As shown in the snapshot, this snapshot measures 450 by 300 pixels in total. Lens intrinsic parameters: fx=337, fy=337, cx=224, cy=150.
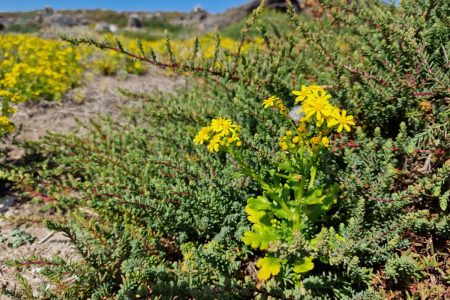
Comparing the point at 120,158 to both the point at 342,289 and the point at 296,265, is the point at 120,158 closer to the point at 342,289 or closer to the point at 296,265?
the point at 296,265

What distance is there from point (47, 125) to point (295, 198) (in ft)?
12.4

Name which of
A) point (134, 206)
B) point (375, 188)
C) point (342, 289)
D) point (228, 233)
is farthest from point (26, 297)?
point (375, 188)

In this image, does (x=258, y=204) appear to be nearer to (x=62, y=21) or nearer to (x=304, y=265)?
(x=304, y=265)

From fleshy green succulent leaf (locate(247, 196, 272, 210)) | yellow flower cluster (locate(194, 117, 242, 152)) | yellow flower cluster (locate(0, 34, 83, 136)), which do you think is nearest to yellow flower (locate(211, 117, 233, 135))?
yellow flower cluster (locate(194, 117, 242, 152))

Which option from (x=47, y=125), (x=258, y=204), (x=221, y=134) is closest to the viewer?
(x=221, y=134)

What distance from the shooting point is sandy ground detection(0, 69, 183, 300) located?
245 cm

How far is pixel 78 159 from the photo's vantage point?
9.02ft

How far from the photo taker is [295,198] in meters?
1.85

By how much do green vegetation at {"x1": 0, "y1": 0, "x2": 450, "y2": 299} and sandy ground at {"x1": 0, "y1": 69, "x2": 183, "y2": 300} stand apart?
0.85 ft

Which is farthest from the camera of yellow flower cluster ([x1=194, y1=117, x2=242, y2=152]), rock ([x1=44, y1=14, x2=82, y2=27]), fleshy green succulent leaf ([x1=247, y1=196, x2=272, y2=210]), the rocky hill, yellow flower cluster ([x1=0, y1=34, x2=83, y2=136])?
rock ([x1=44, y1=14, x2=82, y2=27])

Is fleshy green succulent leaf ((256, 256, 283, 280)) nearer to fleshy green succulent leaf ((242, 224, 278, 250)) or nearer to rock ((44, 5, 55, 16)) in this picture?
fleshy green succulent leaf ((242, 224, 278, 250))

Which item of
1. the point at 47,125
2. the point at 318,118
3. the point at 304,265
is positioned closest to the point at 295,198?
the point at 304,265

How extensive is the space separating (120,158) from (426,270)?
2193mm

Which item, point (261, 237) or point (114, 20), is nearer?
point (261, 237)
